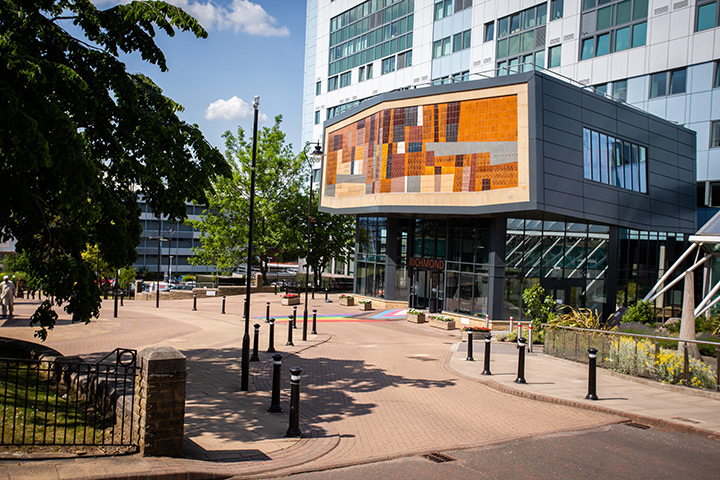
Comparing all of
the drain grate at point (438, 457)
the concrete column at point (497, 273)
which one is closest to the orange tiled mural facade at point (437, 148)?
the concrete column at point (497, 273)

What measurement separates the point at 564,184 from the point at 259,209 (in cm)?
2625

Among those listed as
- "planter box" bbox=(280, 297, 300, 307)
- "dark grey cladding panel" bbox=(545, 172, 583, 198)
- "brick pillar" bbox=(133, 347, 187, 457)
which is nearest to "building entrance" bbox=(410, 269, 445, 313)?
"planter box" bbox=(280, 297, 300, 307)

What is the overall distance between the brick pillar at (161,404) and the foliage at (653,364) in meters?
11.6

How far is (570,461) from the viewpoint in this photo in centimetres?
794

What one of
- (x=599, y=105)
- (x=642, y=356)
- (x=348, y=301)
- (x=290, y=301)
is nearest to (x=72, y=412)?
(x=642, y=356)

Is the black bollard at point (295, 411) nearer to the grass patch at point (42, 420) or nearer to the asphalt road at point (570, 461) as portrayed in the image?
the asphalt road at point (570, 461)

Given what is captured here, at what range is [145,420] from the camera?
6.73 m

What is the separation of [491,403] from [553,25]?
3739cm

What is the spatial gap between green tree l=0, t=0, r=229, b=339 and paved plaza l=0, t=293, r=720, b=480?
339cm

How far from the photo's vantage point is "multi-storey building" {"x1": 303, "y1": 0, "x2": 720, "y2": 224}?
35.2 meters

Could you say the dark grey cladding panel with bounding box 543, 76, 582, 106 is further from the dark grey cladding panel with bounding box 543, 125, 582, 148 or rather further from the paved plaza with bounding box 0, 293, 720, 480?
the paved plaza with bounding box 0, 293, 720, 480

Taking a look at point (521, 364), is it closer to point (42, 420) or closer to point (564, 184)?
point (42, 420)

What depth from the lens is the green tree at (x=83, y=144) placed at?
26.3 feet

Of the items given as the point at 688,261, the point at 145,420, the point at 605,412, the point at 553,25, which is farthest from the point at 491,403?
the point at 553,25
